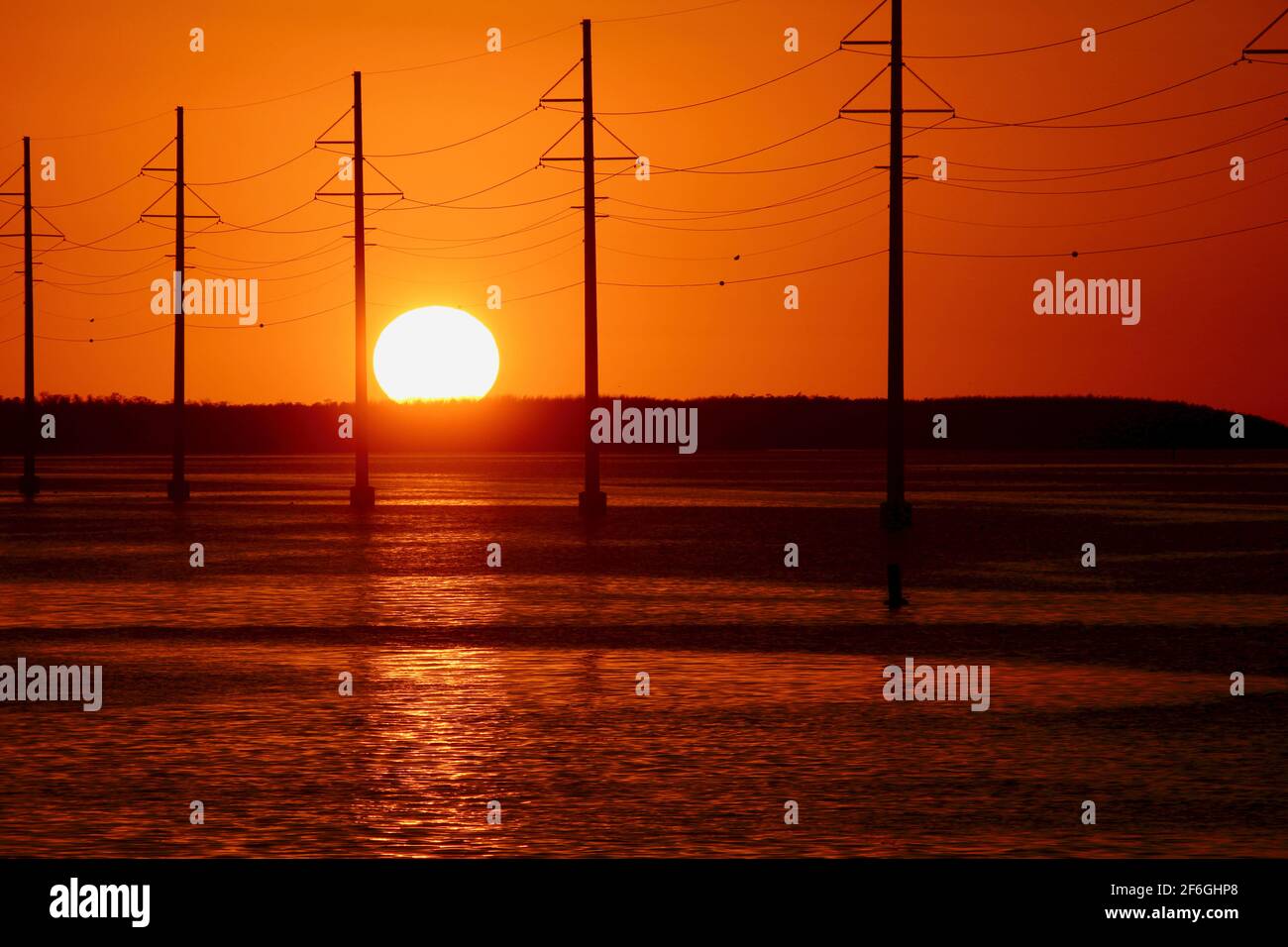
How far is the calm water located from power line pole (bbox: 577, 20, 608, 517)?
8.21 meters

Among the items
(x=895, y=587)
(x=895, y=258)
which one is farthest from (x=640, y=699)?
(x=895, y=258)

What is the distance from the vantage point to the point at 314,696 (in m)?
17.3

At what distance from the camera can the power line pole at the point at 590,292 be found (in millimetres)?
49000

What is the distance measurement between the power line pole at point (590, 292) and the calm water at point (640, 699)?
8.21m

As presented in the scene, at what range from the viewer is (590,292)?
4928cm

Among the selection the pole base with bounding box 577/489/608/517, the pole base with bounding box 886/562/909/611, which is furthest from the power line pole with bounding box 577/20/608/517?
the pole base with bounding box 886/562/909/611

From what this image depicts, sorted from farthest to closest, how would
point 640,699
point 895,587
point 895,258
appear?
point 895,258 → point 895,587 → point 640,699

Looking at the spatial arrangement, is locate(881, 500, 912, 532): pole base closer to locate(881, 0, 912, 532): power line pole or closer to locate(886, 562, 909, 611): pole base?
locate(881, 0, 912, 532): power line pole

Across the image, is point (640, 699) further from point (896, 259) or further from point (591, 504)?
point (591, 504)

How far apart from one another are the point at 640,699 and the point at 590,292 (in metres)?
32.9

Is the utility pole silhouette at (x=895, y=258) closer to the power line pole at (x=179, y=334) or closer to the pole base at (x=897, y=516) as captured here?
the pole base at (x=897, y=516)

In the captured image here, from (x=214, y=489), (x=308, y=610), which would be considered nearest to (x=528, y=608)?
(x=308, y=610)

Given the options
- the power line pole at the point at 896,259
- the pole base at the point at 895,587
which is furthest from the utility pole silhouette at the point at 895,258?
the pole base at the point at 895,587

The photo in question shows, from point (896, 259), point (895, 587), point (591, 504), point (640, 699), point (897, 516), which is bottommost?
point (640, 699)
